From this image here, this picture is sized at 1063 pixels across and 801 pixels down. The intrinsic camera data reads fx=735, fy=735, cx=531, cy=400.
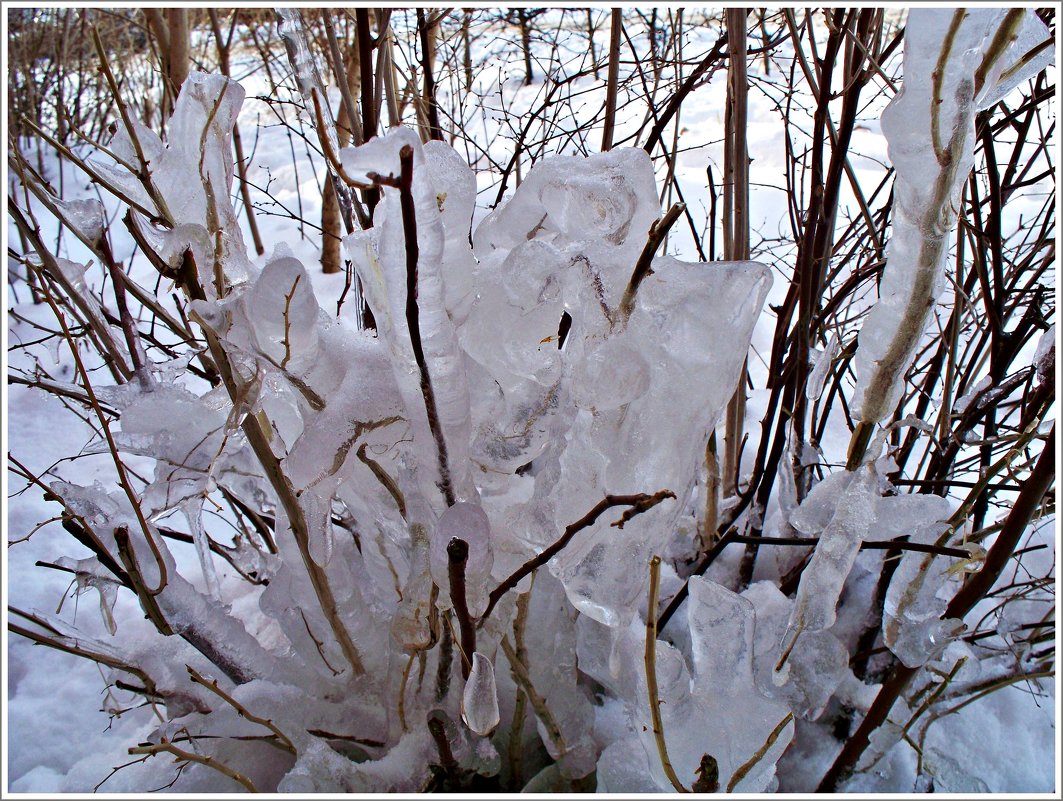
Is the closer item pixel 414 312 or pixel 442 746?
pixel 414 312

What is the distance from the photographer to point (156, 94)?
5.09 meters

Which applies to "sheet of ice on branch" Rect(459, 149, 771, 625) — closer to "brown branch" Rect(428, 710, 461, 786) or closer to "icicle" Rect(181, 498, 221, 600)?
"brown branch" Rect(428, 710, 461, 786)

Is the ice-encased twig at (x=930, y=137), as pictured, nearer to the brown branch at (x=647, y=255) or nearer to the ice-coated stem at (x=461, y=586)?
the brown branch at (x=647, y=255)

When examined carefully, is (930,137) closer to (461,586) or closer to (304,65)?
(461,586)

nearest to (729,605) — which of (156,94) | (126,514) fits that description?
(126,514)

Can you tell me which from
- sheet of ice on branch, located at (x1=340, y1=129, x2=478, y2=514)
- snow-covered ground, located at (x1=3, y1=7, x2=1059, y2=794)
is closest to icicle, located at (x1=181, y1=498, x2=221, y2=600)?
snow-covered ground, located at (x1=3, y1=7, x2=1059, y2=794)

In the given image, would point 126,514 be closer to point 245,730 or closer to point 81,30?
point 245,730

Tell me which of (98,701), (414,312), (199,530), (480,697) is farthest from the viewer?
(98,701)

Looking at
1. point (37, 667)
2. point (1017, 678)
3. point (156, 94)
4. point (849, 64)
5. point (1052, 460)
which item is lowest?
point (37, 667)

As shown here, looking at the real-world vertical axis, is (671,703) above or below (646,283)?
below

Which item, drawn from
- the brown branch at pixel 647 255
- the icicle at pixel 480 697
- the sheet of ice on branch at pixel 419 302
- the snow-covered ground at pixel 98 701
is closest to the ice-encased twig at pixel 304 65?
the snow-covered ground at pixel 98 701

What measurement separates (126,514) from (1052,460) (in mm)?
1089

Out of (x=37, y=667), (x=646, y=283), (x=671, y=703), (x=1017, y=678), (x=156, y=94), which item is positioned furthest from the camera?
(x=156, y=94)

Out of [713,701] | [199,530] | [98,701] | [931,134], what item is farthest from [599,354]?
[98,701]
